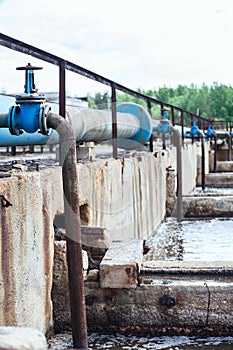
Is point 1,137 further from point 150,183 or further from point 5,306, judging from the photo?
point 150,183

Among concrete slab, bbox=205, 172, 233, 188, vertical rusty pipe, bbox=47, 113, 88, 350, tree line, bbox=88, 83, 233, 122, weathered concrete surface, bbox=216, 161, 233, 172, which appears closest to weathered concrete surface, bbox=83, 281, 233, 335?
vertical rusty pipe, bbox=47, 113, 88, 350

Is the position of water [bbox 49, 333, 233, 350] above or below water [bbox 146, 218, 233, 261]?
below

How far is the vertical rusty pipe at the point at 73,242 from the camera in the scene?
4.07 m

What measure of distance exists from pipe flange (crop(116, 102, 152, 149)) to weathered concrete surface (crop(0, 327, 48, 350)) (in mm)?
9279

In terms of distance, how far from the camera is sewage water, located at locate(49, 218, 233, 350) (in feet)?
Result: 15.5

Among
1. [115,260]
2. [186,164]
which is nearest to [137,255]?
[115,260]

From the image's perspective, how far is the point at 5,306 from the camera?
3928 mm

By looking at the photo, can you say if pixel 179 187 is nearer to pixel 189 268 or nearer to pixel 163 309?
pixel 189 268

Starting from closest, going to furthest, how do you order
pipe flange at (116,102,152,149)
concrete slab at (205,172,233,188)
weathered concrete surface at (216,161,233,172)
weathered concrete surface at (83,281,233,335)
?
1. weathered concrete surface at (83,281,233,335)
2. pipe flange at (116,102,152,149)
3. concrete slab at (205,172,233,188)
4. weathered concrete surface at (216,161,233,172)

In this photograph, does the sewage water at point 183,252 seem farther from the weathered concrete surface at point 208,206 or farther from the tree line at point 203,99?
the tree line at point 203,99

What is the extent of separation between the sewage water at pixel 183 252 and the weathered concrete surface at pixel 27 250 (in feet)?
1.09

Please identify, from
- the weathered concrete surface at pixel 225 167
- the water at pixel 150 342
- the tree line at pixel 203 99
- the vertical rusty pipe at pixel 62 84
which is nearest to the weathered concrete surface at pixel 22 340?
the water at pixel 150 342

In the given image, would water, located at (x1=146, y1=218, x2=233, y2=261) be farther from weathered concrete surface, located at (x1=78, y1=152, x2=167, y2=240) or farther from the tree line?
the tree line

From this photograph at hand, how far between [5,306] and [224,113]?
224 ft
